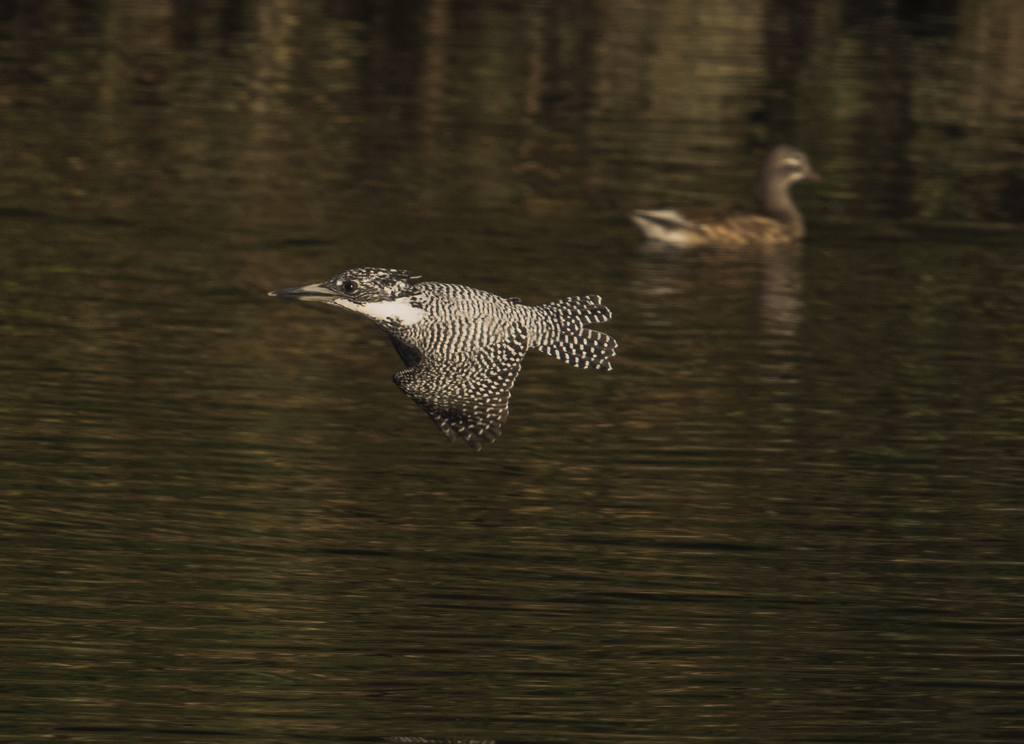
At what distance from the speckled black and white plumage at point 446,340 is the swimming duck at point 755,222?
855cm

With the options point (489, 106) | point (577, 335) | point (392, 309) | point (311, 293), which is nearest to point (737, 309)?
point (577, 335)

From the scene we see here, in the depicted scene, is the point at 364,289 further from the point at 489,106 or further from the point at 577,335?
the point at 489,106

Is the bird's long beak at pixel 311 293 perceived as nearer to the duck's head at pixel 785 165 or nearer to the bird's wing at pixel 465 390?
the bird's wing at pixel 465 390

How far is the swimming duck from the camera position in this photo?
1833cm

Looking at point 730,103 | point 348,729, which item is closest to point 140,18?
point 730,103

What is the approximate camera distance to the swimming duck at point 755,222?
18.3 meters

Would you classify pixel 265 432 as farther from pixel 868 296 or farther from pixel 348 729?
pixel 868 296

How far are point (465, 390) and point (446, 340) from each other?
24cm

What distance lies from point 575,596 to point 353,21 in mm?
22193

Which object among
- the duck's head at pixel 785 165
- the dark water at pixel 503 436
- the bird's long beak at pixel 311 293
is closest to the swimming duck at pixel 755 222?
the duck's head at pixel 785 165

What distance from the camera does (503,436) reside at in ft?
43.1

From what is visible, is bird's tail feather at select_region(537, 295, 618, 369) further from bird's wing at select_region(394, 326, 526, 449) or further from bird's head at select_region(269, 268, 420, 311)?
bird's head at select_region(269, 268, 420, 311)

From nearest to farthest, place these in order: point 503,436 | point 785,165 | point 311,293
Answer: point 311,293 → point 503,436 → point 785,165

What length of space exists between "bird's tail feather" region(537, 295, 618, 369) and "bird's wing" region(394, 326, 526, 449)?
1.27ft
